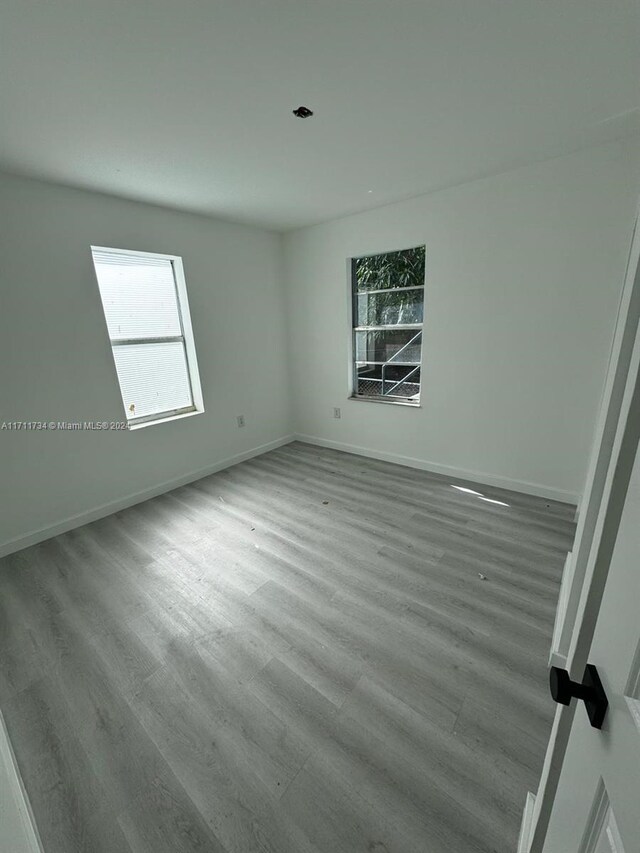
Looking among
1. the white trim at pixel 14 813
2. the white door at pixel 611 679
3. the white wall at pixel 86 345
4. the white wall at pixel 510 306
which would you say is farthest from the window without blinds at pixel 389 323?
the white trim at pixel 14 813

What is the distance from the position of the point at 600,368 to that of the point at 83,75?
335 cm

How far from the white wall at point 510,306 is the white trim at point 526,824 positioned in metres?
2.26

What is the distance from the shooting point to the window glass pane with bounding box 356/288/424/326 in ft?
10.8

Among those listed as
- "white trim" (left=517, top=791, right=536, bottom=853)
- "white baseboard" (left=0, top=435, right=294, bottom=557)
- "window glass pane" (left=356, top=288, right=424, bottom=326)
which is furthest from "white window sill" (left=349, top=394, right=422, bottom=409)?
"white trim" (left=517, top=791, right=536, bottom=853)

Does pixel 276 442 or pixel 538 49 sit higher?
pixel 538 49

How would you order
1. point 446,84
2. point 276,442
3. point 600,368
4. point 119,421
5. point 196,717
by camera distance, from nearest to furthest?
1. point 196,717
2. point 446,84
3. point 600,368
4. point 119,421
5. point 276,442

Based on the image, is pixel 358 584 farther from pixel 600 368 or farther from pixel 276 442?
pixel 276 442

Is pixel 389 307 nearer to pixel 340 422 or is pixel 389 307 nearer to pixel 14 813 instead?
pixel 340 422

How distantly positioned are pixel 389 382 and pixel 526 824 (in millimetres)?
3166

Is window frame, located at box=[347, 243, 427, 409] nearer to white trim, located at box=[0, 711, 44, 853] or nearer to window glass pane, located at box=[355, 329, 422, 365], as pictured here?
window glass pane, located at box=[355, 329, 422, 365]

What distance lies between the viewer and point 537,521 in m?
2.55

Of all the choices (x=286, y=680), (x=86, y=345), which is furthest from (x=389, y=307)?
(x=286, y=680)

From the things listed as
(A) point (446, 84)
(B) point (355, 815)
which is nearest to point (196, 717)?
(B) point (355, 815)

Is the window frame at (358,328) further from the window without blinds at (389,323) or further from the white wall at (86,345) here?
the white wall at (86,345)
